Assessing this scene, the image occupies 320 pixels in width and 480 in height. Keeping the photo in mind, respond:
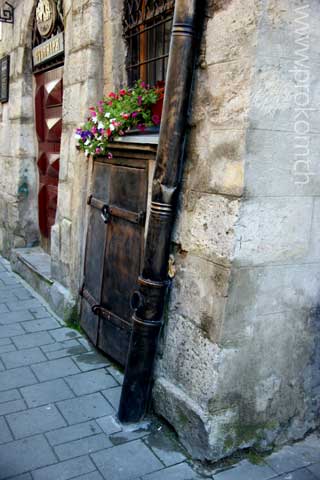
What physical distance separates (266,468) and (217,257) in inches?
47.6

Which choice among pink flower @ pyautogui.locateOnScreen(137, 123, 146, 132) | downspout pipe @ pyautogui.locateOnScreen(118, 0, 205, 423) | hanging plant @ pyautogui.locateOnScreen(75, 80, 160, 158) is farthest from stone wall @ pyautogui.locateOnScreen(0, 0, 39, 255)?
downspout pipe @ pyautogui.locateOnScreen(118, 0, 205, 423)

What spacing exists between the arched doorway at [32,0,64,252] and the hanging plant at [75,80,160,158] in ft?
5.00

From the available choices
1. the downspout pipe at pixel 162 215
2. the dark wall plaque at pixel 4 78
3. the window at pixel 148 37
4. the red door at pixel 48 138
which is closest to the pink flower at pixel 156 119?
the window at pixel 148 37

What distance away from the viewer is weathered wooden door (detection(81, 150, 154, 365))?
337cm

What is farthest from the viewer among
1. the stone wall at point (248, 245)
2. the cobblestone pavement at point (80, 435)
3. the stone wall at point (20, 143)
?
the stone wall at point (20, 143)

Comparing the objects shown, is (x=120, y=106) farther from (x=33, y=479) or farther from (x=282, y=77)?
(x=33, y=479)

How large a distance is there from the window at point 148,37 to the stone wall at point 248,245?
43.7 inches

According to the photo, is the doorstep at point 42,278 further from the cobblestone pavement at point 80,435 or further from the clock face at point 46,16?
the clock face at point 46,16

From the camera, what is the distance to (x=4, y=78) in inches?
261

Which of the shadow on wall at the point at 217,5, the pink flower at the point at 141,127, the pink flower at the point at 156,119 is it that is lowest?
the pink flower at the point at 141,127

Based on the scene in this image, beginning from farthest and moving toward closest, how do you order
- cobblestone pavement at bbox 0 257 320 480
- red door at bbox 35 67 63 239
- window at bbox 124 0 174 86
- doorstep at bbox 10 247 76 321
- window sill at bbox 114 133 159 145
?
red door at bbox 35 67 63 239 < doorstep at bbox 10 247 76 321 < window at bbox 124 0 174 86 < window sill at bbox 114 133 159 145 < cobblestone pavement at bbox 0 257 320 480

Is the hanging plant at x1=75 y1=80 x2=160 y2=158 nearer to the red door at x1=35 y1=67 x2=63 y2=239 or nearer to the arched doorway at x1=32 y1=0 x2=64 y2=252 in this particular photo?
the arched doorway at x1=32 y1=0 x2=64 y2=252

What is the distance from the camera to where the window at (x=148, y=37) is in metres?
3.60

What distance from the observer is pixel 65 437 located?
2.86 metres
